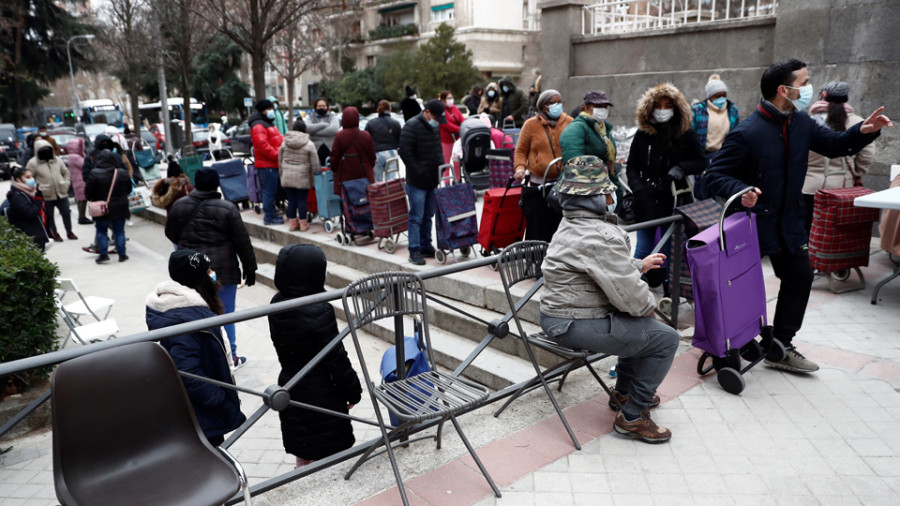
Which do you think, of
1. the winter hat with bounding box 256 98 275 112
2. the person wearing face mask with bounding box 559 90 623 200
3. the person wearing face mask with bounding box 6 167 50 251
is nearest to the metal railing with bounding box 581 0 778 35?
the person wearing face mask with bounding box 559 90 623 200

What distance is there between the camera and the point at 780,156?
4.12m

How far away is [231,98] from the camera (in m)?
43.3

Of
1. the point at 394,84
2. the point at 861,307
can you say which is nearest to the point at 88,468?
the point at 861,307

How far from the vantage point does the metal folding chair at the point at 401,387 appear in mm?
3047

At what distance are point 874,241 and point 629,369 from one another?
19.1 ft

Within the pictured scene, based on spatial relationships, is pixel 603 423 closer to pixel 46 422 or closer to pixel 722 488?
pixel 722 488

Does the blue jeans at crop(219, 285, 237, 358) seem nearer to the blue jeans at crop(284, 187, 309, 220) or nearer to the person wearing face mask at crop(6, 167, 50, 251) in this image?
the blue jeans at crop(284, 187, 309, 220)

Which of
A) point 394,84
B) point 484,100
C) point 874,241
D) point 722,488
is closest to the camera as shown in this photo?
point 722,488

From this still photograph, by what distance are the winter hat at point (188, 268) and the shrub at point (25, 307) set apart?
204 centimetres

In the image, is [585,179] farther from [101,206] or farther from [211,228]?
[101,206]

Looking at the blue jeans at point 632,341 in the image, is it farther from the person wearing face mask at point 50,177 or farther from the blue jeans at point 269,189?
the person wearing face mask at point 50,177

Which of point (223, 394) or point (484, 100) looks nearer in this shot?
point (223, 394)

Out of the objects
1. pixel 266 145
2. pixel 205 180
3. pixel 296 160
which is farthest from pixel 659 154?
pixel 266 145

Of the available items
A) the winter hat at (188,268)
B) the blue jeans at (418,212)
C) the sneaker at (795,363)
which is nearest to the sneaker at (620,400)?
the sneaker at (795,363)
